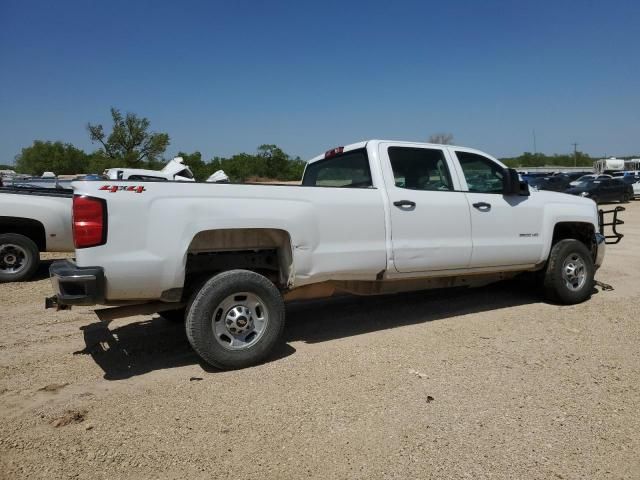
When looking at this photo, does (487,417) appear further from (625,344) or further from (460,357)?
(625,344)

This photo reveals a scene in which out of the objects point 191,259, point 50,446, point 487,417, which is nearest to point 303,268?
point 191,259

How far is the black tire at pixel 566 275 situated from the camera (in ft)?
19.5

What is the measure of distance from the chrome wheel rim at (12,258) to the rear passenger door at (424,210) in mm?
6089

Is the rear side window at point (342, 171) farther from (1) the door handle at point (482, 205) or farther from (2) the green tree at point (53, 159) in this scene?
(2) the green tree at point (53, 159)

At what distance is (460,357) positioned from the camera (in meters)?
4.32

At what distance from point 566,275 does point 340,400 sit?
3.95m

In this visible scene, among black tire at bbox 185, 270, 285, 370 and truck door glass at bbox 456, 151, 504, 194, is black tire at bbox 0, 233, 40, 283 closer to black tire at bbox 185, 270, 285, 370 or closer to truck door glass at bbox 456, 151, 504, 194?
black tire at bbox 185, 270, 285, 370

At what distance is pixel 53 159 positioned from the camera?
7025cm

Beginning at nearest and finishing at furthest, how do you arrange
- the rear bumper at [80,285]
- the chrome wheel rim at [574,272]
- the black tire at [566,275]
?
the rear bumper at [80,285] < the black tire at [566,275] < the chrome wheel rim at [574,272]

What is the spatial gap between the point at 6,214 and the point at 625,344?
835 centimetres

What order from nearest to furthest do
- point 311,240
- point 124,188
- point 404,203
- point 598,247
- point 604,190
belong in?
point 124,188 < point 311,240 < point 404,203 < point 598,247 < point 604,190

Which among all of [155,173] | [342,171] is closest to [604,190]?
[155,173]

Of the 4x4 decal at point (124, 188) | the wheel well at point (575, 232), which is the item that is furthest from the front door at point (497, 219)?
the 4x4 decal at point (124, 188)

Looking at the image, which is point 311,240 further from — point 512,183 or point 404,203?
point 512,183
